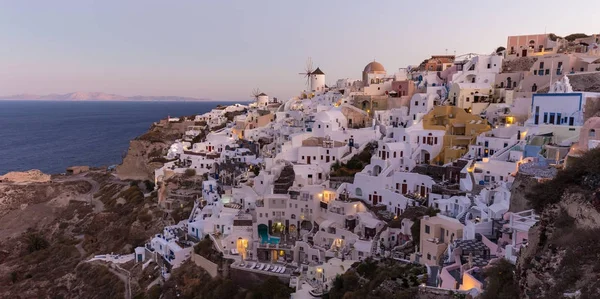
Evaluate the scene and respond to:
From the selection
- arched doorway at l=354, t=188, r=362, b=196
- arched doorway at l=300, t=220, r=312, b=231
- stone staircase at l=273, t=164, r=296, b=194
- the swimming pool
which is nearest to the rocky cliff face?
stone staircase at l=273, t=164, r=296, b=194

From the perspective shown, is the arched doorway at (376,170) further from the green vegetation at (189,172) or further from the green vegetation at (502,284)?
the green vegetation at (189,172)

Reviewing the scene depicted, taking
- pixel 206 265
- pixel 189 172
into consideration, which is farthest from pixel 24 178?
pixel 206 265

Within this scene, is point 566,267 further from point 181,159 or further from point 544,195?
point 181,159

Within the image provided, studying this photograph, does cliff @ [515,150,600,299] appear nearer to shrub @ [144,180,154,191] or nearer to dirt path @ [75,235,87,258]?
dirt path @ [75,235,87,258]

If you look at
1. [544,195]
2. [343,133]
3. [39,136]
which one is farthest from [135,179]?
[39,136]

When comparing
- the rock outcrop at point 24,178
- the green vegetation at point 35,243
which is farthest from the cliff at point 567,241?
Answer: the rock outcrop at point 24,178

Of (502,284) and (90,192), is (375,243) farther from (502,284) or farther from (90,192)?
(90,192)
